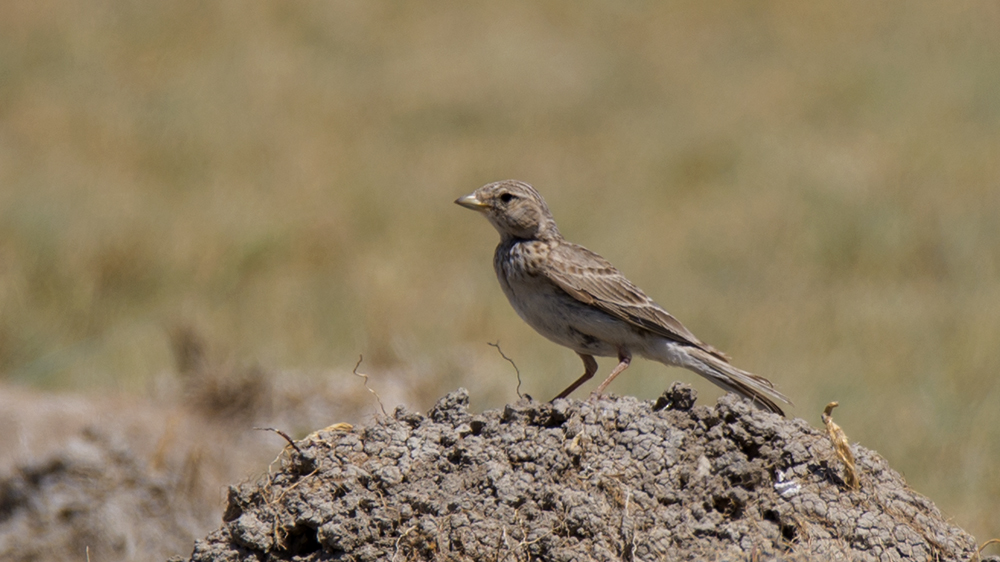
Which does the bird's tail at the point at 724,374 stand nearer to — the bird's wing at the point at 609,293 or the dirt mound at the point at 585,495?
the bird's wing at the point at 609,293

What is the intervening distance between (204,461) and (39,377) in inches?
99.1

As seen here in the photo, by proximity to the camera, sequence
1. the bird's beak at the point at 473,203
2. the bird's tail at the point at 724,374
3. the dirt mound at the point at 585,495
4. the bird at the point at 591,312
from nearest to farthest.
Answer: the dirt mound at the point at 585,495 → the bird's tail at the point at 724,374 → the bird at the point at 591,312 → the bird's beak at the point at 473,203

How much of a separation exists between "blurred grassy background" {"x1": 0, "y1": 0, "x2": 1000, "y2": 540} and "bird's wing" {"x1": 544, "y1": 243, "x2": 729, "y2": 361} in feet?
9.19

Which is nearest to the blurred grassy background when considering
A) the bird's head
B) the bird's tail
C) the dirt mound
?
the bird's tail

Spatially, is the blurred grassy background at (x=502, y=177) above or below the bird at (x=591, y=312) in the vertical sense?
above

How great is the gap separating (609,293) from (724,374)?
2.36 feet

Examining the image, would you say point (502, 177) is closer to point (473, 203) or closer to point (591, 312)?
point (473, 203)

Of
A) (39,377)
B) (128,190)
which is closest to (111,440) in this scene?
(39,377)

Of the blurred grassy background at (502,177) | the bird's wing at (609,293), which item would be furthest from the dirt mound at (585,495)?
the blurred grassy background at (502,177)

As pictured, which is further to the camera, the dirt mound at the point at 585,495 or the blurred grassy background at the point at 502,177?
the blurred grassy background at the point at 502,177

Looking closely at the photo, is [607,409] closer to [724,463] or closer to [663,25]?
[724,463]

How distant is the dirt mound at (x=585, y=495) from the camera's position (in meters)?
4.11

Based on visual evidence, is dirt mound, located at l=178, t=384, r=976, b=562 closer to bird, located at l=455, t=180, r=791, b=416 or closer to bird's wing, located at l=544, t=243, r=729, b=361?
bird, located at l=455, t=180, r=791, b=416

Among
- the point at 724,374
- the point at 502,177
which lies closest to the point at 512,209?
the point at 724,374
